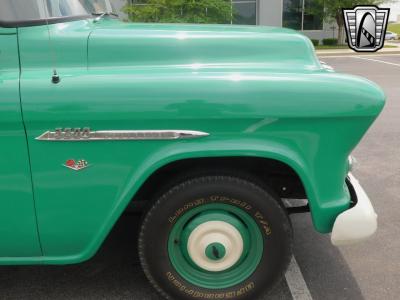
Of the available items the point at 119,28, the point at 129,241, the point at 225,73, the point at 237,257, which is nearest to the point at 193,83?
the point at 225,73

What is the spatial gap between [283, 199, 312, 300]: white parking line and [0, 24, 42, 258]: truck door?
146 cm

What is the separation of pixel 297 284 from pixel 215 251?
65cm

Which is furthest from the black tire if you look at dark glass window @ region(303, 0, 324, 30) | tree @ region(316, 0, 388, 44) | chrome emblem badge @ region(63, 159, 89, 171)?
dark glass window @ region(303, 0, 324, 30)

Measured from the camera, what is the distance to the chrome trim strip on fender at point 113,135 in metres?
2.07

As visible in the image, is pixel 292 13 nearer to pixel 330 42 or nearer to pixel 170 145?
pixel 330 42

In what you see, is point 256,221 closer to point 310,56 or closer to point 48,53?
point 310,56

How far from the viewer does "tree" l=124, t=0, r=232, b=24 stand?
12.3m

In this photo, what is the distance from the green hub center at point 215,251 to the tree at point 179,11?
10039 mm

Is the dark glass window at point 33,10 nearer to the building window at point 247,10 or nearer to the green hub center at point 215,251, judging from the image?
the green hub center at point 215,251

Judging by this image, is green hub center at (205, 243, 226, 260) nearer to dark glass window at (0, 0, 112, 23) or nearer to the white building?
dark glass window at (0, 0, 112, 23)

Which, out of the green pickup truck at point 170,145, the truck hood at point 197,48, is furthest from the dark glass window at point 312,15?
the green pickup truck at point 170,145

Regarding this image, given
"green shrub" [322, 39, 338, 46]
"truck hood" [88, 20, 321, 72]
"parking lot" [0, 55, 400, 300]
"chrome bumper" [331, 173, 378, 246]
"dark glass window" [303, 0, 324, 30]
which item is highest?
"truck hood" [88, 20, 321, 72]

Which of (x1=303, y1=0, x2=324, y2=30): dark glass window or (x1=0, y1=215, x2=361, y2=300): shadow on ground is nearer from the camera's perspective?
(x1=0, y1=215, x2=361, y2=300): shadow on ground

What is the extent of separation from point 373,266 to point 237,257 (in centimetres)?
105
